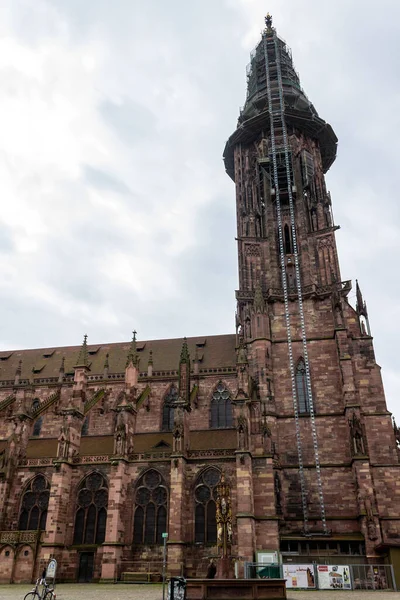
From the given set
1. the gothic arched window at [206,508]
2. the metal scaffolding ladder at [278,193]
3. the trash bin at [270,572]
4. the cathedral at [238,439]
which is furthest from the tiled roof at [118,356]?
the trash bin at [270,572]

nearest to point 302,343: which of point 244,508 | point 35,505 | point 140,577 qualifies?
point 244,508

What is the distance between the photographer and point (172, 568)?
1013 inches

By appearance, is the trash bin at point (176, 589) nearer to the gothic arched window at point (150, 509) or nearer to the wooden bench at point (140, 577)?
the wooden bench at point (140, 577)

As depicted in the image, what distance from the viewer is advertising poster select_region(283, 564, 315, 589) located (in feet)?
71.2

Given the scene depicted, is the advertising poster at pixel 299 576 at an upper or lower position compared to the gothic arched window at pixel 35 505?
lower

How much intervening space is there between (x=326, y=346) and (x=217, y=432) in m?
9.21

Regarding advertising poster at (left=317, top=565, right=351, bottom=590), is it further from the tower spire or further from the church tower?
the tower spire

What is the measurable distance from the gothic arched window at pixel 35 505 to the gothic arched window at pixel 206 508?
9267 millimetres

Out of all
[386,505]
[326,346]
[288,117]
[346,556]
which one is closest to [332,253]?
[326,346]

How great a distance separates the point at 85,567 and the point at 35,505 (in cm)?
488

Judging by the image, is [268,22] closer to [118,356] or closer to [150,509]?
[118,356]

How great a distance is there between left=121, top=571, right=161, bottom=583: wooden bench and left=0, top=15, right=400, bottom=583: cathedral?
13 cm

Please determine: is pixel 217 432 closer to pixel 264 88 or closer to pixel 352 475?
pixel 352 475

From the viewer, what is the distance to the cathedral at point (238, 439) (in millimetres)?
27375
